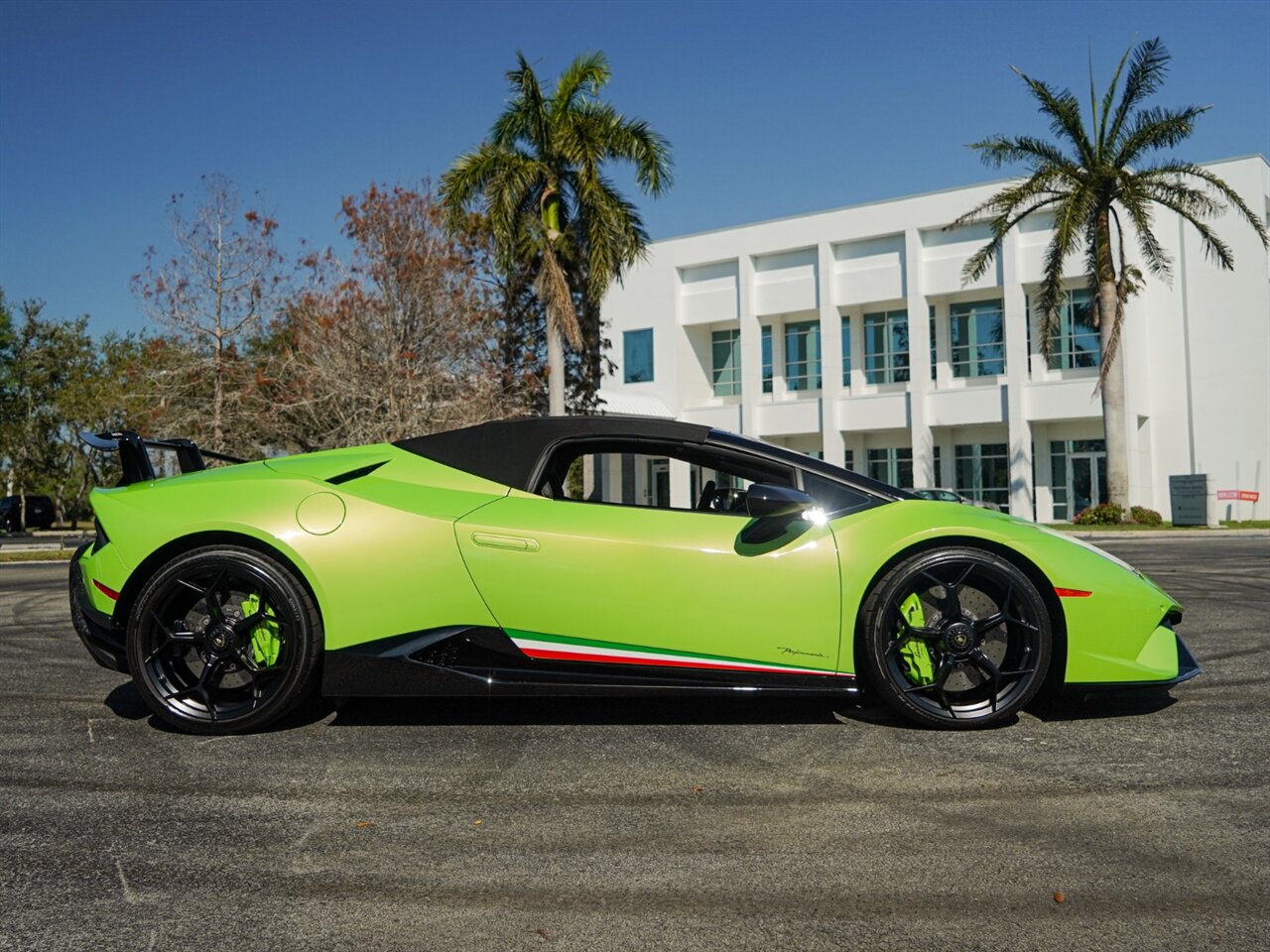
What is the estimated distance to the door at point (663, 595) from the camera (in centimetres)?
418

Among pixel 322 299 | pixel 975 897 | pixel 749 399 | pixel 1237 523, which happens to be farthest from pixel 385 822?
pixel 749 399

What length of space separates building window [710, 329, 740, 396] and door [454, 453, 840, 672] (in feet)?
132

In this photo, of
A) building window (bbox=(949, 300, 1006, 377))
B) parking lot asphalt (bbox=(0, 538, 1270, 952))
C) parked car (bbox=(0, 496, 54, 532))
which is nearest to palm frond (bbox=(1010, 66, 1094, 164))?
building window (bbox=(949, 300, 1006, 377))

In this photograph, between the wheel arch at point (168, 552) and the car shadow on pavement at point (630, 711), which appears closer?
the wheel arch at point (168, 552)

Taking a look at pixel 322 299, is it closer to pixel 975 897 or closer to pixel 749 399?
pixel 749 399

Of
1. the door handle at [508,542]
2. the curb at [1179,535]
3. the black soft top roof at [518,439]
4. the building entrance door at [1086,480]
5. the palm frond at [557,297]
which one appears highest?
the palm frond at [557,297]

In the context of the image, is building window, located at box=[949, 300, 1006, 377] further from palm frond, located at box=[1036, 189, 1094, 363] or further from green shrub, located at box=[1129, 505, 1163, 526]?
palm frond, located at box=[1036, 189, 1094, 363]

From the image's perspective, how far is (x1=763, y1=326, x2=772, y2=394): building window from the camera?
142 feet

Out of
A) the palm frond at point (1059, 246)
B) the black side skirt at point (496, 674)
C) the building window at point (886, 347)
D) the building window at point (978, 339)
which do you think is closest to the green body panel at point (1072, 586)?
the black side skirt at point (496, 674)

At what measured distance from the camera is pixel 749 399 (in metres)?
42.7

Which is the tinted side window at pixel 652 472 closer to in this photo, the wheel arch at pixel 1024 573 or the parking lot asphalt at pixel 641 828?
the wheel arch at pixel 1024 573

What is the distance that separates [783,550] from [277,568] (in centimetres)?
197

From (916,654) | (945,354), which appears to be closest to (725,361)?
(945,354)

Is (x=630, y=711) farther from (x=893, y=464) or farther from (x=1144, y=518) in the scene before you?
(x=893, y=464)
